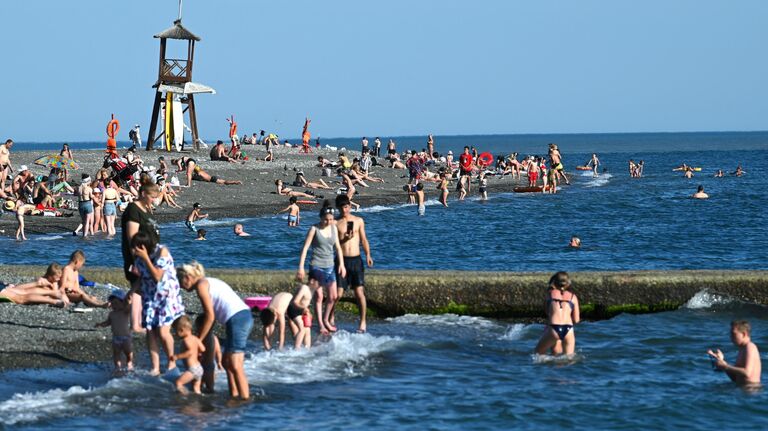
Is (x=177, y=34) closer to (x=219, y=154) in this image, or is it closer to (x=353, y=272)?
(x=219, y=154)

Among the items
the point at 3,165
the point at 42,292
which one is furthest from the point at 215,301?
the point at 3,165

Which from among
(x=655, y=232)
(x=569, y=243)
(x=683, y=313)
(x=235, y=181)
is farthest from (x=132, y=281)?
(x=235, y=181)

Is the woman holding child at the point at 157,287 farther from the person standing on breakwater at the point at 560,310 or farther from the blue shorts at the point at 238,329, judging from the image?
the person standing on breakwater at the point at 560,310

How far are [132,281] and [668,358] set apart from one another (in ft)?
20.5

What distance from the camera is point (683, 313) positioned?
14.6 metres

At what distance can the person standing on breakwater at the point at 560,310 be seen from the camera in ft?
39.1

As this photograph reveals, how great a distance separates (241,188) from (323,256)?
2940cm

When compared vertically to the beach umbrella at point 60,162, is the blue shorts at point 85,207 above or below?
below

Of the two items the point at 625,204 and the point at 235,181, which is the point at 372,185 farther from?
the point at 625,204

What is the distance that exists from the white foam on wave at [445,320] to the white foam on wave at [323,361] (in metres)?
1.18

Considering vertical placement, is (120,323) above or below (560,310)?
below

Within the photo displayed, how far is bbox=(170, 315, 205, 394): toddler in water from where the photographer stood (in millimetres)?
10039

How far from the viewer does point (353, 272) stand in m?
12.9

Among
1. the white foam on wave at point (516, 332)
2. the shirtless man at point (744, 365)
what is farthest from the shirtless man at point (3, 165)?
the shirtless man at point (744, 365)
